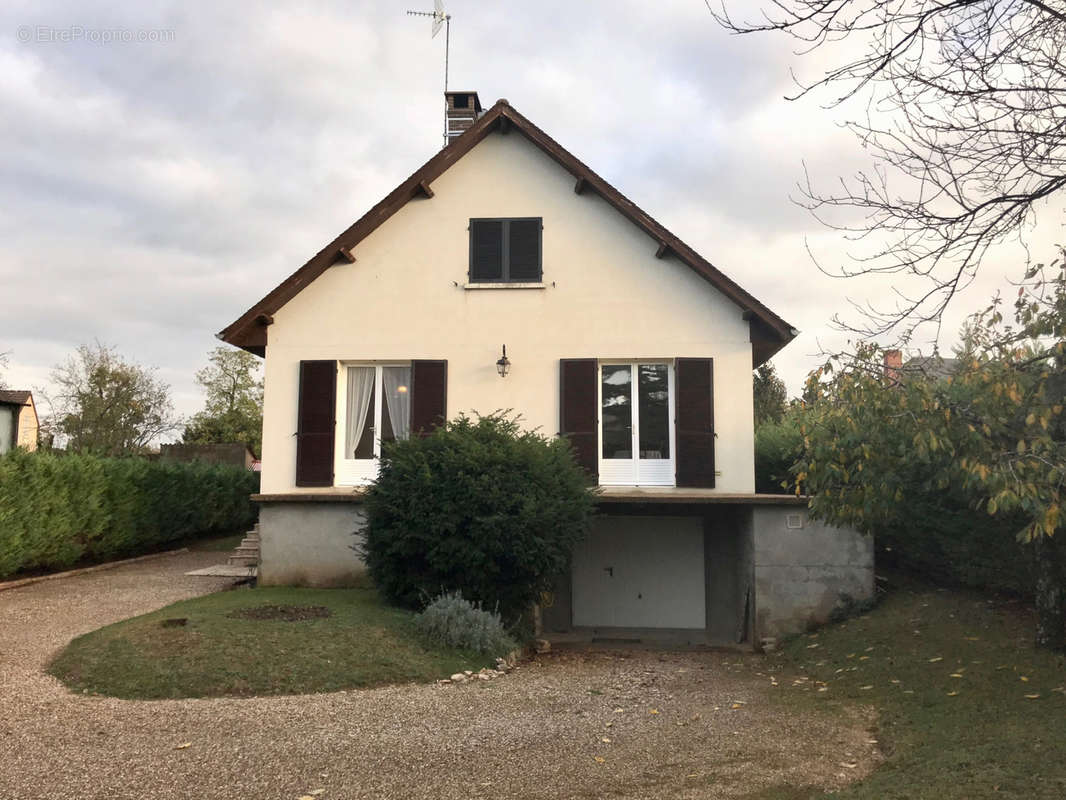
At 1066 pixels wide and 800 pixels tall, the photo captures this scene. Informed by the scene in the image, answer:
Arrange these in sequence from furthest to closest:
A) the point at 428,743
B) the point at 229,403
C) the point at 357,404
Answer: the point at 229,403
the point at 357,404
the point at 428,743

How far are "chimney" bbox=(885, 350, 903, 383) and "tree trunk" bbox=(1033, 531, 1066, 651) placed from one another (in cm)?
221

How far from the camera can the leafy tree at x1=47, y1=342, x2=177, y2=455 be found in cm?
3341

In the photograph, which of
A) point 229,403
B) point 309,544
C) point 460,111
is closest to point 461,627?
point 309,544

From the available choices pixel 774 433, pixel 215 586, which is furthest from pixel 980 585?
pixel 215 586

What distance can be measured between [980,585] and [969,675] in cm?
310

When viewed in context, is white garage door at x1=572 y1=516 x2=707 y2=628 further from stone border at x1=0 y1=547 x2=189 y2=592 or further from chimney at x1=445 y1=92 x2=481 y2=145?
stone border at x1=0 y1=547 x2=189 y2=592

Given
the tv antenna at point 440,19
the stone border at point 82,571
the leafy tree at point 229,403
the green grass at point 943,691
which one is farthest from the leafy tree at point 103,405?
the green grass at point 943,691

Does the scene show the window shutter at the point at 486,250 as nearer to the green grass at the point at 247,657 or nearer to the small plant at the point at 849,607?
the green grass at the point at 247,657

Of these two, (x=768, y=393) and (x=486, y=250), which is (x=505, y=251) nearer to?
(x=486, y=250)

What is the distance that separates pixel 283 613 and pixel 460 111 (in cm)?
1068

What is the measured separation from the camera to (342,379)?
14.3m

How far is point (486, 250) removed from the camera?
567 inches

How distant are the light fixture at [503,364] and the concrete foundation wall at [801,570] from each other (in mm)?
4389

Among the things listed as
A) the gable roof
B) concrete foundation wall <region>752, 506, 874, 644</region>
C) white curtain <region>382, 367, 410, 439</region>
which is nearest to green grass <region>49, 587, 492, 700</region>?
white curtain <region>382, 367, 410, 439</region>
